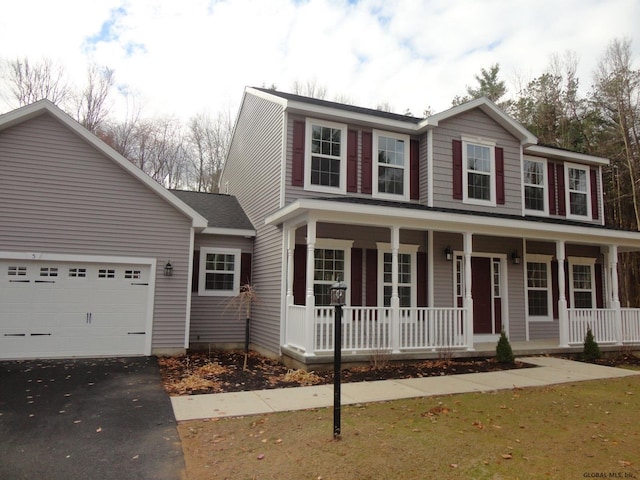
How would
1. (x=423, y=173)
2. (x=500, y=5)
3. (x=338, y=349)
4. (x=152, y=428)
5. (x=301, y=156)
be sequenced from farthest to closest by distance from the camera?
(x=423, y=173) < (x=301, y=156) < (x=500, y=5) < (x=152, y=428) < (x=338, y=349)

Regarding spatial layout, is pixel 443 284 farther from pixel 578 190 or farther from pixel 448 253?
pixel 578 190

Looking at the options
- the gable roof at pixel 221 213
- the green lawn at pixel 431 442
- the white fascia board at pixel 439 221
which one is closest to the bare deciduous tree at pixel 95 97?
the gable roof at pixel 221 213

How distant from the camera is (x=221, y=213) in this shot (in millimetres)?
13094

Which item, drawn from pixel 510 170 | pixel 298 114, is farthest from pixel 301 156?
pixel 510 170

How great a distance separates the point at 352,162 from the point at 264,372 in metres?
5.35

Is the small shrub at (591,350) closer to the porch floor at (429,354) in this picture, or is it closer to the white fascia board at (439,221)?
the porch floor at (429,354)

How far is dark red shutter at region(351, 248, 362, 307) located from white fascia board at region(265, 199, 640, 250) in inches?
62.9

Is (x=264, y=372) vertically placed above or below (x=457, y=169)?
below

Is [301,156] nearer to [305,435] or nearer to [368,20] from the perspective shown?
[368,20]

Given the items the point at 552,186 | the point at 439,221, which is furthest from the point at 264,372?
the point at 552,186

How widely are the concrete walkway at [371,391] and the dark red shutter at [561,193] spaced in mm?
5693

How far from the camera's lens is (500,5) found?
9.12m

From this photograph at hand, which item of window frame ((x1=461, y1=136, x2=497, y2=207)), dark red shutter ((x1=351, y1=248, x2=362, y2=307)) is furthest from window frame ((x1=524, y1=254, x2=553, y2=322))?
dark red shutter ((x1=351, y1=248, x2=362, y2=307))

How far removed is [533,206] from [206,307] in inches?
385
